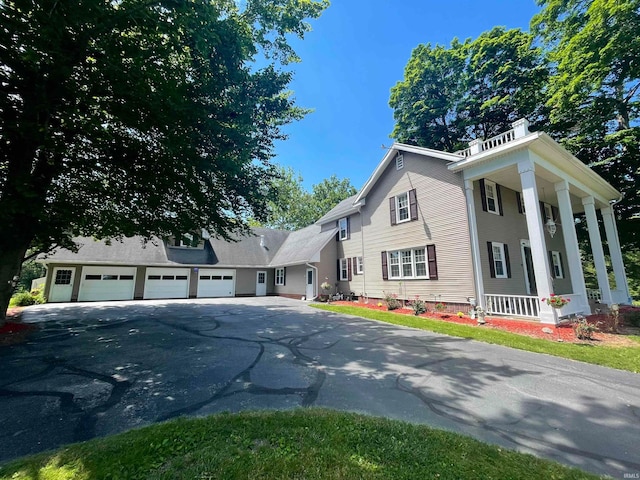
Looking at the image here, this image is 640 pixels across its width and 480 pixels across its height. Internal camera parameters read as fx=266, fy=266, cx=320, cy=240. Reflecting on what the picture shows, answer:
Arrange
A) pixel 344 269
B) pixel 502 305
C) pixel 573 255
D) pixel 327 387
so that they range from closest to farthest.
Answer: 1. pixel 327 387
2. pixel 573 255
3. pixel 502 305
4. pixel 344 269

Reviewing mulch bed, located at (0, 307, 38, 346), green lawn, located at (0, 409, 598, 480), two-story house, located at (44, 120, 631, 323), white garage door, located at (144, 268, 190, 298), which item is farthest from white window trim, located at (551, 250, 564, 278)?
white garage door, located at (144, 268, 190, 298)

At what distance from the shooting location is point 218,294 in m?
22.1

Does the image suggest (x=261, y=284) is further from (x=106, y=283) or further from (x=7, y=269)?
(x=7, y=269)

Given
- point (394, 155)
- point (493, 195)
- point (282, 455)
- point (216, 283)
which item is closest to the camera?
point (282, 455)

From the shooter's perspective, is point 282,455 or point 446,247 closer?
point 282,455

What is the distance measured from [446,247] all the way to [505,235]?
3.19 metres

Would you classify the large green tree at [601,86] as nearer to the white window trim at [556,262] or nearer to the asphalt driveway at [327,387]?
the white window trim at [556,262]

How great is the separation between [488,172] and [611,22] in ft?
34.0

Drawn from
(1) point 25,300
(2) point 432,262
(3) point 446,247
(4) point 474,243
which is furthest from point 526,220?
(1) point 25,300

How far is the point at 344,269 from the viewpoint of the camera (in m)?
18.9

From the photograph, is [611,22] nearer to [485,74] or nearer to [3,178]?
[485,74]

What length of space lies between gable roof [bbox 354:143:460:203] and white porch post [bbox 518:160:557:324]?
2.74m

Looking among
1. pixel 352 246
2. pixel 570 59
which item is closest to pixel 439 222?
pixel 352 246

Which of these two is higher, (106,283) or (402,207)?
(402,207)
